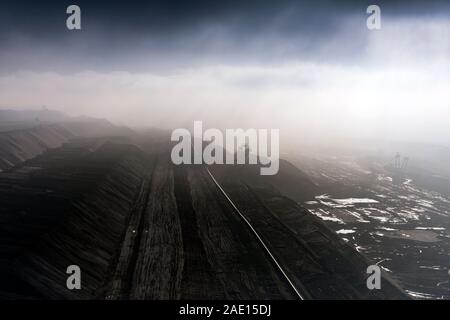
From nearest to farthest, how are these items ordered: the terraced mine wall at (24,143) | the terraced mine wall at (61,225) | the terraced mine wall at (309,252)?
the terraced mine wall at (61,225)
the terraced mine wall at (309,252)
the terraced mine wall at (24,143)

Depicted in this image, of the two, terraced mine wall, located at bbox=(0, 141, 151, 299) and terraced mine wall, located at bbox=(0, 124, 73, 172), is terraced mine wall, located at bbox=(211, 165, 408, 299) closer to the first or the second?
terraced mine wall, located at bbox=(0, 141, 151, 299)

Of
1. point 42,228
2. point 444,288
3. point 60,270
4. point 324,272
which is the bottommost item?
point 444,288

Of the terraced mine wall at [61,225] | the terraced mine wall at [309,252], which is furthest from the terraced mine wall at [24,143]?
the terraced mine wall at [309,252]

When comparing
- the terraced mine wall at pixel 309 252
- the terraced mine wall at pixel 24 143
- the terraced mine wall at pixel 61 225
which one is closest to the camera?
the terraced mine wall at pixel 61 225

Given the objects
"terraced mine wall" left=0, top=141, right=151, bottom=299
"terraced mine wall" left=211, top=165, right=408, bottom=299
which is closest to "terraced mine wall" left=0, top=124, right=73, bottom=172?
"terraced mine wall" left=0, top=141, right=151, bottom=299

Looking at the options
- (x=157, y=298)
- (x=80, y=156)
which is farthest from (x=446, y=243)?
(x=80, y=156)

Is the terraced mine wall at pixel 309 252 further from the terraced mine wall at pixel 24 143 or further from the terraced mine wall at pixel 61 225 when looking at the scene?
the terraced mine wall at pixel 24 143

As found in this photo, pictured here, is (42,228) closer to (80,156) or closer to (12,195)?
(12,195)
